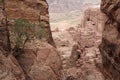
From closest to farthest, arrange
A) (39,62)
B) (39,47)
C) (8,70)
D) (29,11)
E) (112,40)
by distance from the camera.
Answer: (8,70) < (112,40) < (39,62) < (39,47) < (29,11)

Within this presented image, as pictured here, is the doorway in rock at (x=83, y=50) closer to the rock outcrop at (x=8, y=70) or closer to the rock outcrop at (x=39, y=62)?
the rock outcrop at (x=39, y=62)

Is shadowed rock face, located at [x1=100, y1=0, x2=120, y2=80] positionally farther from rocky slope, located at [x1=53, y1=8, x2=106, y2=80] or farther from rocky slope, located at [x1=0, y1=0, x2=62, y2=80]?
rocky slope, located at [x1=0, y1=0, x2=62, y2=80]

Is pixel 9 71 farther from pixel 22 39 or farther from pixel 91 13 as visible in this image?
pixel 91 13

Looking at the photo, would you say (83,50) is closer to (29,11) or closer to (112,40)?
(29,11)

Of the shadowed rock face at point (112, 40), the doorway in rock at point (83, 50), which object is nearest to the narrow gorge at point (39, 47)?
the shadowed rock face at point (112, 40)

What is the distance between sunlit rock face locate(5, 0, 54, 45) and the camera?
39469mm

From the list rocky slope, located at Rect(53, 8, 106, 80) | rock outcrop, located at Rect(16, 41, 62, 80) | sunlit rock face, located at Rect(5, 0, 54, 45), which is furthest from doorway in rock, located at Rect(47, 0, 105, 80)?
sunlit rock face, located at Rect(5, 0, 54, 45)

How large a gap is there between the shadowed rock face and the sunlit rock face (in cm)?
1061

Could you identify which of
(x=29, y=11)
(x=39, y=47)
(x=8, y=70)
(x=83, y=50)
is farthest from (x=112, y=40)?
(x=83, y=50)

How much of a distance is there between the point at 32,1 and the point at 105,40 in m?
13.6

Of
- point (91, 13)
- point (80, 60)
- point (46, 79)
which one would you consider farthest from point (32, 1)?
point (91, 13)

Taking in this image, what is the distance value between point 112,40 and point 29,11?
14.5 m

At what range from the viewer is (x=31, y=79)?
1233 inches

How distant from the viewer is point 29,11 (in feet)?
133
